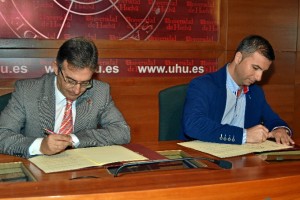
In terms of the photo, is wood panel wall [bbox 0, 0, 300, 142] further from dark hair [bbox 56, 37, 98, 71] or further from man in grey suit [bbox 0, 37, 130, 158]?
dark hair [bbox 56, 37, 98, 71]

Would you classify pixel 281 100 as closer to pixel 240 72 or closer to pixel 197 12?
pixel 197 12

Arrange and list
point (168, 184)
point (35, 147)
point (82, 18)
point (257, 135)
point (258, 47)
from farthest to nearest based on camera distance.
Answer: point (82, 18)
point (258, 47)
point (257, 135)
point (35, 147)
point (168, 184)

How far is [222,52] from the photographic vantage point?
3768 millimetres

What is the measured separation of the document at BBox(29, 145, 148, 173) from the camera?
167 cm

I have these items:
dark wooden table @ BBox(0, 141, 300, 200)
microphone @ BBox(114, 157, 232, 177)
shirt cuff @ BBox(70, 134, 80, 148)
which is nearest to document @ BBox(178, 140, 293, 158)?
microphone @ BBox(114, 157, 232, 177)

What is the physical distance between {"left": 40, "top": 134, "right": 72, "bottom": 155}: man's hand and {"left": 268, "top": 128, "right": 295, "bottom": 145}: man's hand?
3.57 ft

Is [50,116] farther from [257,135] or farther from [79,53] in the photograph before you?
[257,135]

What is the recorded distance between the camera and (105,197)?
1.32m

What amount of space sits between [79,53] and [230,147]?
831 millimetres

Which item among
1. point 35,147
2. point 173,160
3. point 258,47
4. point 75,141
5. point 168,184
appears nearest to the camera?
point 168,184

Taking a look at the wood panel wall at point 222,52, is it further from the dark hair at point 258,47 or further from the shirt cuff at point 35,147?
the shirt cuff at point 35,147

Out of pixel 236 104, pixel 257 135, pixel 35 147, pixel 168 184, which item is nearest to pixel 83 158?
pixel 35 147

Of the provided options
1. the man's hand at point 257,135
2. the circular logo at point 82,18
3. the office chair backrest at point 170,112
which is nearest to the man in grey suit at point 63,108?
the office chair backrest at point 170,112

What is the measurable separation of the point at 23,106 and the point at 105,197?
105 cm
